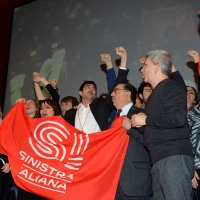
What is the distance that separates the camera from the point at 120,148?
121 inches

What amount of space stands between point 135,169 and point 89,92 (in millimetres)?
1319

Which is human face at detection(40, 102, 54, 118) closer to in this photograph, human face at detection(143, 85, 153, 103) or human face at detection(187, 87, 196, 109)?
human face at detection(143, 85, 153, 103)

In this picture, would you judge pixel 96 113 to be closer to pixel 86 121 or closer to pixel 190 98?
pixel 86 121

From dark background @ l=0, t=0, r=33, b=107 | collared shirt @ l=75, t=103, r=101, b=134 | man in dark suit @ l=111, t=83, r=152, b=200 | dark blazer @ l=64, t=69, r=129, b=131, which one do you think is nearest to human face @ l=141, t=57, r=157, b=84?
man in dark suit @ l=111, t=83, r=152, b=200

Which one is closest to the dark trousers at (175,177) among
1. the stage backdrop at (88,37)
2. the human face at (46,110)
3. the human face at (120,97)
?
the human face at (120,97)

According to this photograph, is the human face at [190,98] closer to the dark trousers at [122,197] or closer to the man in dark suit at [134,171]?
the man in dark suit at [134,171]

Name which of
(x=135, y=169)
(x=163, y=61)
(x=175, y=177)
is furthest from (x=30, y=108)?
(x=175, y=177)

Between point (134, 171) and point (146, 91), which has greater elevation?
point (146, 91)

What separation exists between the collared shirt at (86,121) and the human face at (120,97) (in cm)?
42

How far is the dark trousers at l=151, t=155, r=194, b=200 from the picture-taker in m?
2.26

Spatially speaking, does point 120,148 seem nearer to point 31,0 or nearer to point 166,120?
point 166,120

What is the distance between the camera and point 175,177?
228 cm

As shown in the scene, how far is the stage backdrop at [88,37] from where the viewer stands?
475cm

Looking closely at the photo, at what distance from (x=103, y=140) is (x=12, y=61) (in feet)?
13.3
